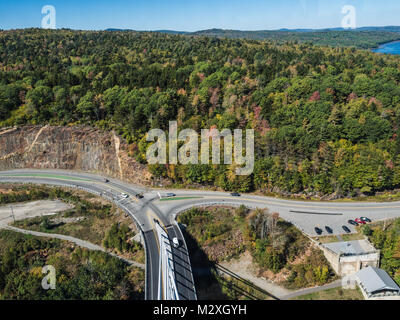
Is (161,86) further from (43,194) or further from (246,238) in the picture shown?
(246,238)

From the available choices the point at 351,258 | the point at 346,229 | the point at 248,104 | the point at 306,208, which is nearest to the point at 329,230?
the point at 346,229

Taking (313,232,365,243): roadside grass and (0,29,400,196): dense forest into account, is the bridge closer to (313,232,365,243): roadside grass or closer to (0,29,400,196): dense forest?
(0,29,400,196): dense forest

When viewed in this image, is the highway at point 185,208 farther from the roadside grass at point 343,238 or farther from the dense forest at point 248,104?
the dense forest at point 248,104

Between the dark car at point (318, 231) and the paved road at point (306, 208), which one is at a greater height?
the paved road at point (306, 208)

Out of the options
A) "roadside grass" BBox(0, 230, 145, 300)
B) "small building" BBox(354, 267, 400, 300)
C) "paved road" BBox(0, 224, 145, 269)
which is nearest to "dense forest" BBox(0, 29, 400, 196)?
"small building" BBox(354, 267, 400, 300)

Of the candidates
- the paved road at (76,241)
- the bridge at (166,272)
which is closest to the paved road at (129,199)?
the bridge at (166,272)

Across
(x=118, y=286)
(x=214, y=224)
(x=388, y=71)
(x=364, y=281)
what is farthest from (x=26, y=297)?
(x=388, y=71)

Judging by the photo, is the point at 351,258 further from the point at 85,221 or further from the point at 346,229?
the point at 85,221
